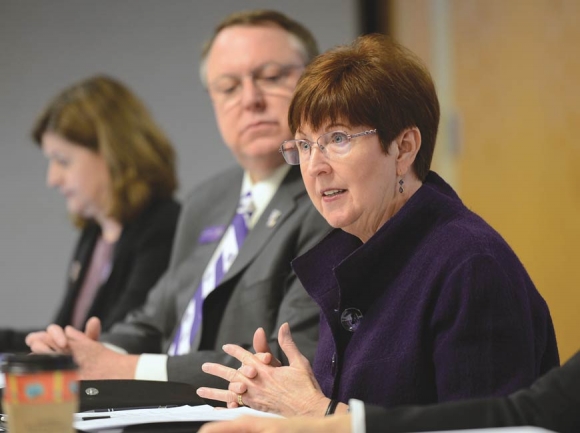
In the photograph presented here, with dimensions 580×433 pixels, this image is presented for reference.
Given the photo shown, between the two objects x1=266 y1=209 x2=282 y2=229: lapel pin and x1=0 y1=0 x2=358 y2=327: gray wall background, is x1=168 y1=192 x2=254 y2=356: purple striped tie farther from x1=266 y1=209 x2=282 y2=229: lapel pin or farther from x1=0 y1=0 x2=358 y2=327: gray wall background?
x1=0 y1=0 x2=358 y2=327: gray wall background

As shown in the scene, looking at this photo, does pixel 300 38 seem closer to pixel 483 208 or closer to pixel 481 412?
pixel 481 412

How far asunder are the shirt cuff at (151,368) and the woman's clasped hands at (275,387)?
1.70 ft

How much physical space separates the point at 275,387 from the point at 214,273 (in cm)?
96

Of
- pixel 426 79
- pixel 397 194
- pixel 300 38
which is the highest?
pixel 300 38

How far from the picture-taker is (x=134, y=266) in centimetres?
363

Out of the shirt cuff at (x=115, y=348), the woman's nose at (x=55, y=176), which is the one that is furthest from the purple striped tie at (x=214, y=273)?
the woman's nose at (x=55, y=176)

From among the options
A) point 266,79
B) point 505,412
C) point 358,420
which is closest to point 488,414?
point 505,412

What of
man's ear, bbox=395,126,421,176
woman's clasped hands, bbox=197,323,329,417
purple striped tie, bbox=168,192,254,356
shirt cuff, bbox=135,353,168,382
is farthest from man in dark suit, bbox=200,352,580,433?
purple striped tie, bbox=168,192,254,356

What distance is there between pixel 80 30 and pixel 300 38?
3327 mm

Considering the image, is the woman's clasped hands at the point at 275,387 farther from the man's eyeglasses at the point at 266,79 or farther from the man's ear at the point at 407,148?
the man's eyeglasses at the point at 266,79

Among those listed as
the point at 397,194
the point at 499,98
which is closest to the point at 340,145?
the point at 397,194

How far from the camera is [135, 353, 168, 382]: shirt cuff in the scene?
2387 mm

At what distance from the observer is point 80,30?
19.1 feet

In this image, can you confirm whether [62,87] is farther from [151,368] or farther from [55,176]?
[151,368]
